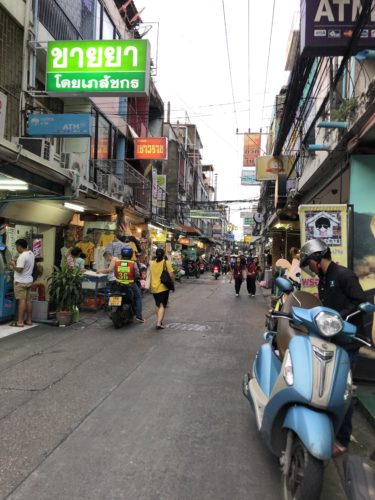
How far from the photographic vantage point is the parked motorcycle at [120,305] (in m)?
9.07

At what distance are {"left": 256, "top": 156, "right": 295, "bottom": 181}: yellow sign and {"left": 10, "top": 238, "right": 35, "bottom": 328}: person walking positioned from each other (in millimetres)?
9989

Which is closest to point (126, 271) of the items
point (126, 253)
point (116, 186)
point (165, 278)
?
point (126, 253)

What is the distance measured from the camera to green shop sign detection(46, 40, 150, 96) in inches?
361

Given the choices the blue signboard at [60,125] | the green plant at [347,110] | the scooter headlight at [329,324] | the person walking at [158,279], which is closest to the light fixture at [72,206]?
the blue signboard at [60,125]

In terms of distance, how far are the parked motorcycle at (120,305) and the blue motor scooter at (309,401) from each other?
618cm

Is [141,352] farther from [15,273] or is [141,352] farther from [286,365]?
[286,365]

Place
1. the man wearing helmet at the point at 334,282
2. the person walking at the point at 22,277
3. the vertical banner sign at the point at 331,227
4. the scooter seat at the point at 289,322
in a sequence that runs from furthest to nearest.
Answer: the person walking at the point at 22,277 < the vertical banner sign at the point at 331,227 < the man wearing helmet at the point at 334,282 < the scooter seat at the point at 289,322

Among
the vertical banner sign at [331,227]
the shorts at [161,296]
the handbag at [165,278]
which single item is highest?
the vertical banner sign at [331,227]

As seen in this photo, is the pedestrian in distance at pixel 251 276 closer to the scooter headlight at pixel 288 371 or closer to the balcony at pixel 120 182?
the balcony at pixel 120 182

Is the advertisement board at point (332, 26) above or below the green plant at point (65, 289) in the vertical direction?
above

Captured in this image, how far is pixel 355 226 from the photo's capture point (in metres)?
6.42

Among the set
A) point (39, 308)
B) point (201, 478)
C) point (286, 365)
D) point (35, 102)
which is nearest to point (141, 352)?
point (39, 308)

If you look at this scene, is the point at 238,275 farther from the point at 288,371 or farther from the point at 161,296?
the point at 288,371

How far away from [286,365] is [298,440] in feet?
1.61
